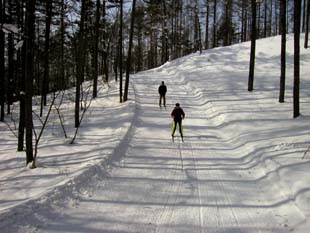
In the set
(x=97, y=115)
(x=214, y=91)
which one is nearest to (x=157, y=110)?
(x=97, y=115)

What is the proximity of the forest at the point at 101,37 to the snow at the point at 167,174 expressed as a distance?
1568 mm

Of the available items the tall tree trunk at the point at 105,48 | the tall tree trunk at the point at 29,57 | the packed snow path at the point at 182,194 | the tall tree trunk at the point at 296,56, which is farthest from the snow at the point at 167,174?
the tall tree trunk at the point at 105,48

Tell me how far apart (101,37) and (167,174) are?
93.9 ft

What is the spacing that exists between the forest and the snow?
61.7 inches

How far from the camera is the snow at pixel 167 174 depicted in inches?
254

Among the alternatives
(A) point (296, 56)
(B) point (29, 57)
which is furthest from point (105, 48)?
(B) point (29, 57)

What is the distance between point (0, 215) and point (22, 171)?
13.7ft

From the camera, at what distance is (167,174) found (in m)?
9.45

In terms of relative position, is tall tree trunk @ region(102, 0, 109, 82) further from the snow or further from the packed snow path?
the packed snow path

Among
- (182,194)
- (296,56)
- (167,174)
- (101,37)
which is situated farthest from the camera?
(101,37)

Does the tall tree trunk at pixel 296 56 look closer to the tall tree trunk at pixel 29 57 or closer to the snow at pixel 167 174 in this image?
the snow at pixel 167 174

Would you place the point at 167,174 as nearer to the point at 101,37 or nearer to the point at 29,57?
the point at 29,57

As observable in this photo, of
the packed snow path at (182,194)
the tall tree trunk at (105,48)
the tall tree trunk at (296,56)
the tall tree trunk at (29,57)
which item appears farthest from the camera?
the tall tree trunk at (105,48)

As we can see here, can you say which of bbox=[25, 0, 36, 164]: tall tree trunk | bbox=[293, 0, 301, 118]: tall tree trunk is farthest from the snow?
bbox=[25, 0, 36, 164]: tall tree trunk
